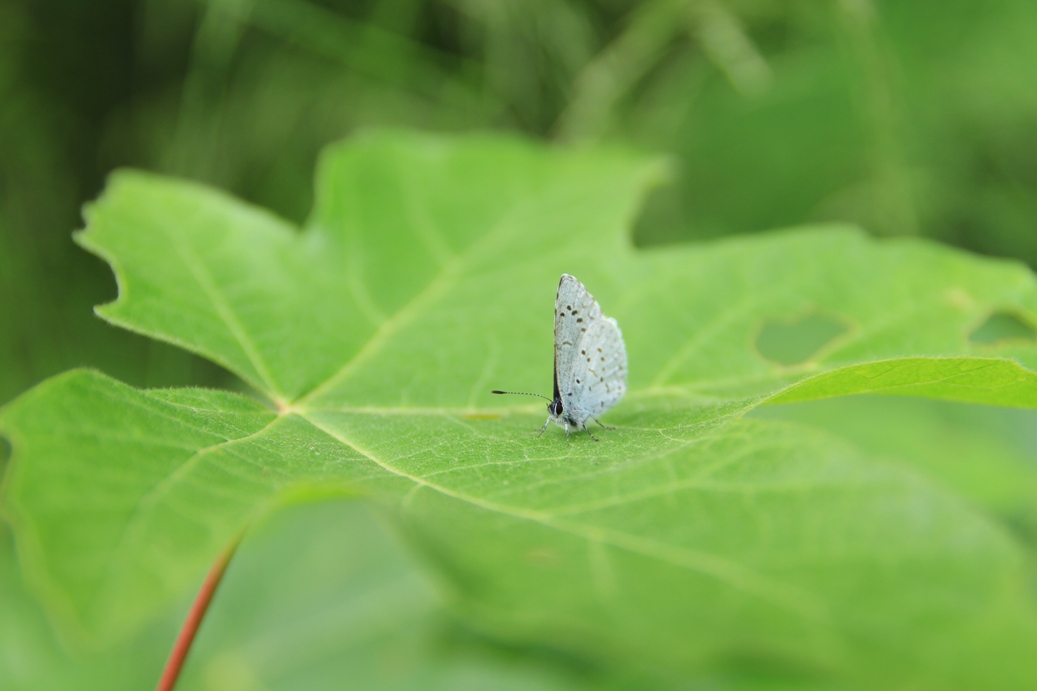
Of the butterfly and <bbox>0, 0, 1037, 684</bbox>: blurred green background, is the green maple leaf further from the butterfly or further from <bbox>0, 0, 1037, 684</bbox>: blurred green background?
<bbox>0, 0, 1037, 684</bbox>: blurred green background

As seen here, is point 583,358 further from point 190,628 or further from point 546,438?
point 190,628

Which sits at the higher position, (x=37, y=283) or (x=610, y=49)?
(x=610, y=49)

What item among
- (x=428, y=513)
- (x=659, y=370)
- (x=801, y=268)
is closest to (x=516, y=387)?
(x=659, y=370)

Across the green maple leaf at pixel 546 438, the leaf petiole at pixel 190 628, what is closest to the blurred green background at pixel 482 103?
the green maple leaf at pixel 546 438

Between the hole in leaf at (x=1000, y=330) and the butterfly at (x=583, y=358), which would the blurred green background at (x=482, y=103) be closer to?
the hole in leaf at (x=1000, y=330)

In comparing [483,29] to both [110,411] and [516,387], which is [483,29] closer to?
[516,387]

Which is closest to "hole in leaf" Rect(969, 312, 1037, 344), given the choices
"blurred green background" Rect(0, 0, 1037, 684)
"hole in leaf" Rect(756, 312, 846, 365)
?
"blurred green background" Rect(0, 0, 1037, 684)
